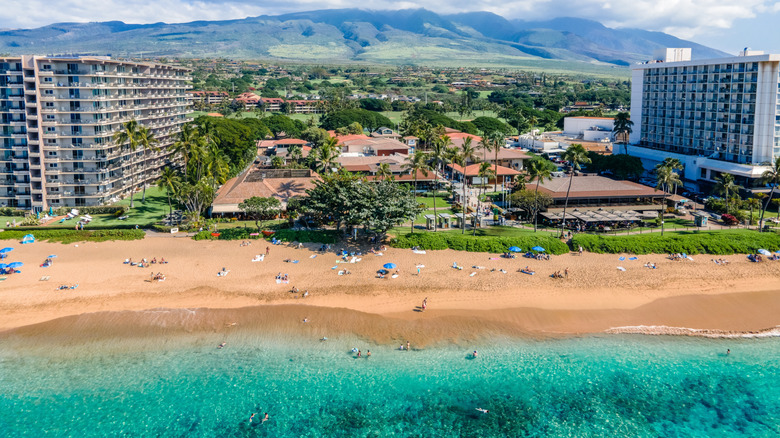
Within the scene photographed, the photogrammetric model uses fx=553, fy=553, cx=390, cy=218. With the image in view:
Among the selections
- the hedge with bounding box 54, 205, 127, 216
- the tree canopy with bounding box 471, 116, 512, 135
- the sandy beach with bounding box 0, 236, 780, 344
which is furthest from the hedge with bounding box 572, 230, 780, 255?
the tree canopy with bounding box 471, 116, 512, 135

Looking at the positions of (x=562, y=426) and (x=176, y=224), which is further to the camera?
(x=176, y=224)

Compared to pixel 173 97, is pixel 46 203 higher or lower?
lower

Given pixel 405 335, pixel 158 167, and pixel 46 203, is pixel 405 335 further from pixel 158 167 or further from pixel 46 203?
pixel 158 167

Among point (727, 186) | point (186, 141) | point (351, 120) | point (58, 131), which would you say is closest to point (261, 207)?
point (186, 141)

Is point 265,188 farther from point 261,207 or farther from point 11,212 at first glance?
point 11,212

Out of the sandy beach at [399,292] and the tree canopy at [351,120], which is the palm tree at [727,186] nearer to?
the sandy beach at [399,292]

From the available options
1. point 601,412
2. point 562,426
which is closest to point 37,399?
point 562,426

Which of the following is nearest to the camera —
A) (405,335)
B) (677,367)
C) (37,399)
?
(37,399)
